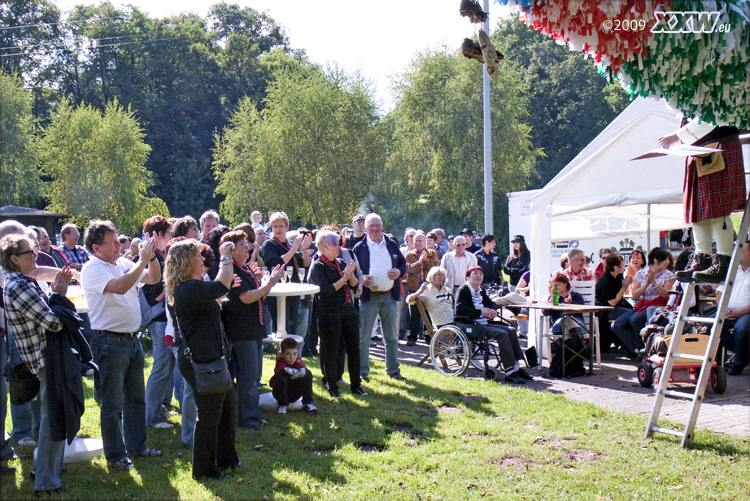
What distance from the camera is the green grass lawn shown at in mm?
4281

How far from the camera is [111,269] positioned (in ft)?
15.2

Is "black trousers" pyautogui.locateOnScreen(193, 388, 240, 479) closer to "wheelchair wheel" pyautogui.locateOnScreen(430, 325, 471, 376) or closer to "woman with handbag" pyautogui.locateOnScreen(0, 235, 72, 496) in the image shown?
"woman with handbag" pyautogui.locateOnScreen(0, 235, 72, 496)

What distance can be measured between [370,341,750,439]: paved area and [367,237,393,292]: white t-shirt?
1.75 meters

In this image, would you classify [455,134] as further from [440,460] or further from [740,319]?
[440,460]

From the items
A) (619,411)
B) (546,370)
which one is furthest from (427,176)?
(619,411)

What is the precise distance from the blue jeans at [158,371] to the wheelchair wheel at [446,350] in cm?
375

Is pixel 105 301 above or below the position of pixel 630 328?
above

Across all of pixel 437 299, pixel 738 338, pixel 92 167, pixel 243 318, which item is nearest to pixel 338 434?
pixel 243 318

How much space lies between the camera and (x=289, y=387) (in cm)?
639

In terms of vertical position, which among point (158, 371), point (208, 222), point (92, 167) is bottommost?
point (158, 371)

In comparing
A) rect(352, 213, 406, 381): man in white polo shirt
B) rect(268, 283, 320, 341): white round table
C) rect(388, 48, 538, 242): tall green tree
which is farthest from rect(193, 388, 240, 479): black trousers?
rect(388, 48, 538, 242): tall green tree

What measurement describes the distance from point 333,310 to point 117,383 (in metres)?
2.70

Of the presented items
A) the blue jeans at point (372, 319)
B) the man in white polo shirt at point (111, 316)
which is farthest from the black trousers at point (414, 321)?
the man in white polo shirt at point (111, 316)

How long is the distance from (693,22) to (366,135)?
27.0 meters
